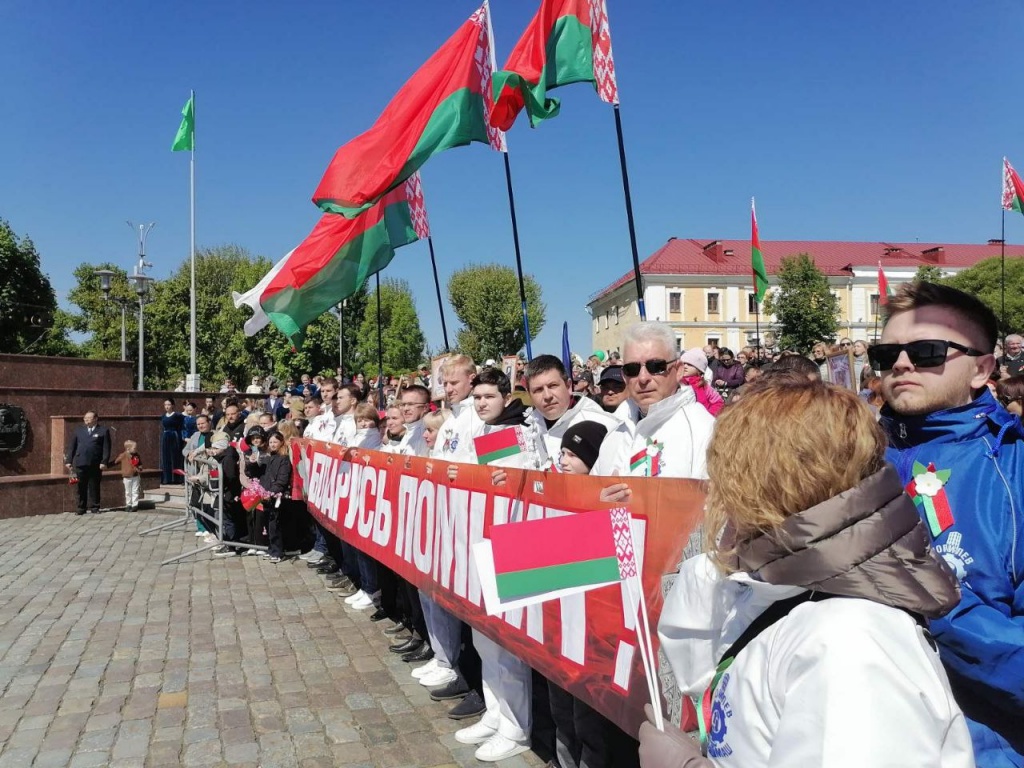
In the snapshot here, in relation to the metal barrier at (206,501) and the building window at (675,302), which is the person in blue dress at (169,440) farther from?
the building window at (675,302)

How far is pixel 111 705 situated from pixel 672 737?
15.5 ft

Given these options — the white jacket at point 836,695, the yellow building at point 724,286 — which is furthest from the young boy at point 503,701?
the yellow building at point 724,286

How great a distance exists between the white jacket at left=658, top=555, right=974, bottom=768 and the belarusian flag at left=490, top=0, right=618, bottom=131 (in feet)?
20.9

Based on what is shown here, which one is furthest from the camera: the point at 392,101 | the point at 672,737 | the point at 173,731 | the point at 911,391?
the point at 392,101

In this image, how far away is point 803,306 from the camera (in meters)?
50.8

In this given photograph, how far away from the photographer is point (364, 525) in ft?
22.9

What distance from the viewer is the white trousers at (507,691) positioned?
14.3 feet

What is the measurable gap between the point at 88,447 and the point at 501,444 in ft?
45.5

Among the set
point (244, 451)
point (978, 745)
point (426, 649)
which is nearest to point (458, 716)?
point (426, 649)

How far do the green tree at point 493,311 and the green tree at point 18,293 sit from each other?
35.3m

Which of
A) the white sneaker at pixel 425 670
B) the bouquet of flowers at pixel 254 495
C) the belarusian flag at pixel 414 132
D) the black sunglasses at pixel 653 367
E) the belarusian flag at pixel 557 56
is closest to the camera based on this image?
the black sunglasses at pixel 653 367

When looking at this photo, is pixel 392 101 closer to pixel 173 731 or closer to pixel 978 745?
pixel 173 731

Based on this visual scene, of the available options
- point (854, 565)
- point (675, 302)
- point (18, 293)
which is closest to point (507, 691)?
point (854, 565)

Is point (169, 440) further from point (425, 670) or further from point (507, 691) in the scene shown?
point (507, 691)
